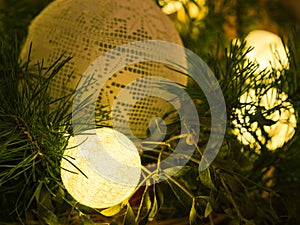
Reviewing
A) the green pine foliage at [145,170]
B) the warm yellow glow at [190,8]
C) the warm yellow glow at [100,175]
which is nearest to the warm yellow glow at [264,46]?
the warm yellow glow at [190,8]

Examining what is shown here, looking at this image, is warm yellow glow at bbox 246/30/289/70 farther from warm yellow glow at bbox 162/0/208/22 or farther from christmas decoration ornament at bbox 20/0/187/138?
christmas decoration ornament at bbox 20/0/187/138

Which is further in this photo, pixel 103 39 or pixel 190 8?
pixel 190 8

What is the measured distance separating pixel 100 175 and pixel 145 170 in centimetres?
5

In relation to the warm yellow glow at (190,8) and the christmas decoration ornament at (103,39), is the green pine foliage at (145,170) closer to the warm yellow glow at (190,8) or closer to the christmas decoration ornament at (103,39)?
the christmas decoration ornament at (103,39)

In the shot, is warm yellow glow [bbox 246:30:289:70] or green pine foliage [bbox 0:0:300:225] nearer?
green pine foliage [bbox 0:0:300:225]

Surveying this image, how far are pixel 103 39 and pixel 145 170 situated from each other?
0.44ft

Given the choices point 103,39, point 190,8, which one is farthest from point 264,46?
point 103,39

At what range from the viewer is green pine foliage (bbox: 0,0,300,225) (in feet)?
1.31

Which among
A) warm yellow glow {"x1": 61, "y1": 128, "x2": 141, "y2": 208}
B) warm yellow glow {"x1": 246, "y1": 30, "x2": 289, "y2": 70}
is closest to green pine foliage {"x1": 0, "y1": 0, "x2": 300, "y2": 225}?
warm yellow glow {"x1": 61, "y1": 128, "x2": 141, "y2": 208}

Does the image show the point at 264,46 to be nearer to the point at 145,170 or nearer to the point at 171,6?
the point at 171,6

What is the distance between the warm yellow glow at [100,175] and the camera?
14.6 inches

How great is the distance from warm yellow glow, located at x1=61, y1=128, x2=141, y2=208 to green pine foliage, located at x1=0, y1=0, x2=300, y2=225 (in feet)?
0.06

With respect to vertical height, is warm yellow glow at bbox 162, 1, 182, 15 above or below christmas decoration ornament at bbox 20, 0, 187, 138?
below

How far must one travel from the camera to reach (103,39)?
456 millimetres
